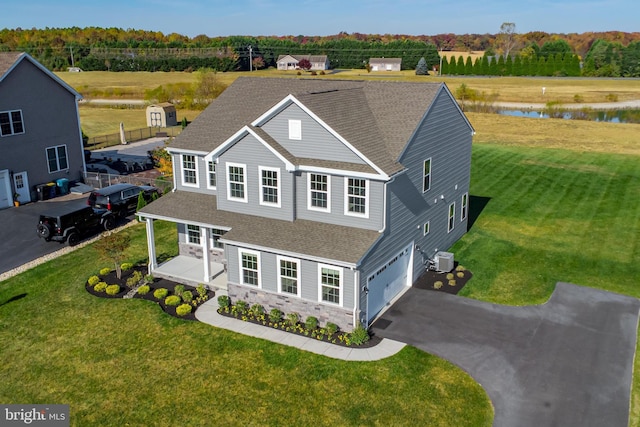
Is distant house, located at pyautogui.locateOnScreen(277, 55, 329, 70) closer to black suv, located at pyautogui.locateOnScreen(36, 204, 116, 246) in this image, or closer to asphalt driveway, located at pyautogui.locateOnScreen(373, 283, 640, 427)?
black suv, located at pyautogui.locateOnScreen(36, 204, 116, 246)

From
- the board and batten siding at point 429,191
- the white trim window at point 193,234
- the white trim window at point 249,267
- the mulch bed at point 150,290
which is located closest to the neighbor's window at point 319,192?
the board and batten siding at point 429,191

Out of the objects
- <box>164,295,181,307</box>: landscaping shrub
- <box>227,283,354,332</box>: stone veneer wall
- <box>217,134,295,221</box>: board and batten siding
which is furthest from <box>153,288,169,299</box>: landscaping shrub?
<box>217,134,295,221</box>: board and batten siding

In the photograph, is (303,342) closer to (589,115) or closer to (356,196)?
(356,196)

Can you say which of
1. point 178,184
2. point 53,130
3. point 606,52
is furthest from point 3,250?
point 606,52

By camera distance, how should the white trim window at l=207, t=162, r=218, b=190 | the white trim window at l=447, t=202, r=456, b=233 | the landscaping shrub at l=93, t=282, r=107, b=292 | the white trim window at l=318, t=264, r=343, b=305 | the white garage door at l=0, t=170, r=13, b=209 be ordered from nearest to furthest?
the white trim window at l=318, t=264, r=343, b=305, the landscaping shrub at l=93, t=282, r=107, b=292, the white trim window at l=207, t=162, r=218, b=190, the white trim window at l=447, t=202, r=456, b=233, the white garage door at l=0, t=170, r=13, b=209

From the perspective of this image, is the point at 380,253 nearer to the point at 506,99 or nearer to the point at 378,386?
the point at 378,386

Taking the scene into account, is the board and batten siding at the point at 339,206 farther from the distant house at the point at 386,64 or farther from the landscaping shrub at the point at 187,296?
the distant house at the point at 386,64
